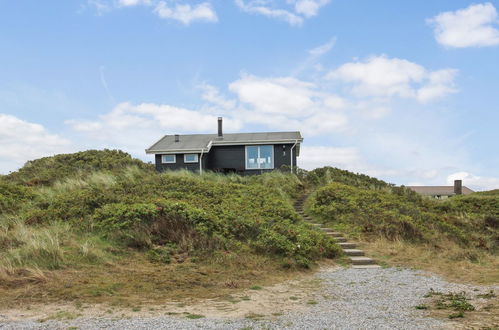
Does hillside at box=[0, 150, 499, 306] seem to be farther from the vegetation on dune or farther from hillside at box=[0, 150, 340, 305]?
the vegetation on dune

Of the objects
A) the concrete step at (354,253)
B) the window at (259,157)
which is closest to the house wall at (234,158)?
the window at (259,157)

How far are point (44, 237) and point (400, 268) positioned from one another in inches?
375

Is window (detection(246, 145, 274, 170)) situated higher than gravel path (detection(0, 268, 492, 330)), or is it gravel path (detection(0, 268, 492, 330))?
window (detection(246, 145, 274, 170))

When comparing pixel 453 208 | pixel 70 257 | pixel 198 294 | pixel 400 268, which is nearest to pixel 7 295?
pixel 70 257

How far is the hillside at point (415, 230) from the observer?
11.1 metres

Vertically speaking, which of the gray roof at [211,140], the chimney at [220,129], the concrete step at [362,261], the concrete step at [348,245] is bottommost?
the concrete step at [362,261]

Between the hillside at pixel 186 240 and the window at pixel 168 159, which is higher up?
the window at pixel 168 159

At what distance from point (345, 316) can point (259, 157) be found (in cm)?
2325

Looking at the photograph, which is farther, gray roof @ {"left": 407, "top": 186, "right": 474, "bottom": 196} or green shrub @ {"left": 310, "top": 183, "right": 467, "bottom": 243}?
gray roof @ {"left": 407, "top": 186, "right": 474, "bottom": 196}

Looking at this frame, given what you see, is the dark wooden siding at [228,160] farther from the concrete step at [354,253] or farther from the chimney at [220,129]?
the concrete step at [354,253]

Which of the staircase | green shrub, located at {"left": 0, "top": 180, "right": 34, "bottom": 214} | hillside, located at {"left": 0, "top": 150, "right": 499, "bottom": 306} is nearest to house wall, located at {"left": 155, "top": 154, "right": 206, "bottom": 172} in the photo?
hillside, located at {"left": 0, "top": 150, "right": 499, "bottom": 306}

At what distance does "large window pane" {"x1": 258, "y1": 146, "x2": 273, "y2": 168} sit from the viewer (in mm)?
28906

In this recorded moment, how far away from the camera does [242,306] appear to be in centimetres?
671

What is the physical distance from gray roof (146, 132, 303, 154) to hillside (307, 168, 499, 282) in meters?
9.41
